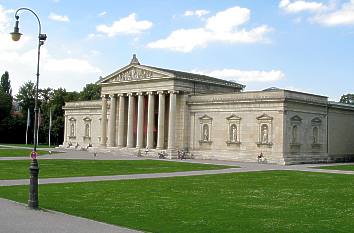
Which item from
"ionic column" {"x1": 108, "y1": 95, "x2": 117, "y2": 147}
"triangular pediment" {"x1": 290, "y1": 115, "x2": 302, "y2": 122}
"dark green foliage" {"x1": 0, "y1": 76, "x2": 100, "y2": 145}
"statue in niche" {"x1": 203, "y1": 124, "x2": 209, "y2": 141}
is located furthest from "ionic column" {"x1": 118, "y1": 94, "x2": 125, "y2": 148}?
"dark green foliage" {"x1": 0, "y1": 76, "x2": 100, "y2": 145}

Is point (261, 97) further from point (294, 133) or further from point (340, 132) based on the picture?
point (340, 132)

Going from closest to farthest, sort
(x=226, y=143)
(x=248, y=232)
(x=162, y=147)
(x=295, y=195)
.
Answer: (x=248, y=232)
(x=295, y=195)
(x=226, y=143)
(x=162, y=147)

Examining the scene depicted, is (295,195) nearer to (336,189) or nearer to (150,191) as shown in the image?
(336,189)

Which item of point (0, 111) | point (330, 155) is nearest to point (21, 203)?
point (330, 155)

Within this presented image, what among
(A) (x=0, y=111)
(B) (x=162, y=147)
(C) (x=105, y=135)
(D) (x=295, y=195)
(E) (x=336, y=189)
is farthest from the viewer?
(A) (x=0, y=111)

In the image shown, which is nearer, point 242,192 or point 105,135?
point 242,192

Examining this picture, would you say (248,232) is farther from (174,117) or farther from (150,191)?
(174,117)

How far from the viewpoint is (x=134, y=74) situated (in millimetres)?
82125

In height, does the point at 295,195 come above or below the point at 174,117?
below

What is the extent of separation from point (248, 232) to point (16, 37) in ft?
41.5

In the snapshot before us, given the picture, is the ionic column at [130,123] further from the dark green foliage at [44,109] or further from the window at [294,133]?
the dark green foliage at [44,109]

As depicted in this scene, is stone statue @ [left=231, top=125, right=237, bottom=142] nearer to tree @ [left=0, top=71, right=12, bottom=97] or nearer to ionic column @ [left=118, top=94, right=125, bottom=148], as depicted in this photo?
ionic column @ [left=118, top=94, right=125, bottom=148]

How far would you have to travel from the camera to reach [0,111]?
5281 inches

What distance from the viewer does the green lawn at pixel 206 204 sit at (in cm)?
1717
